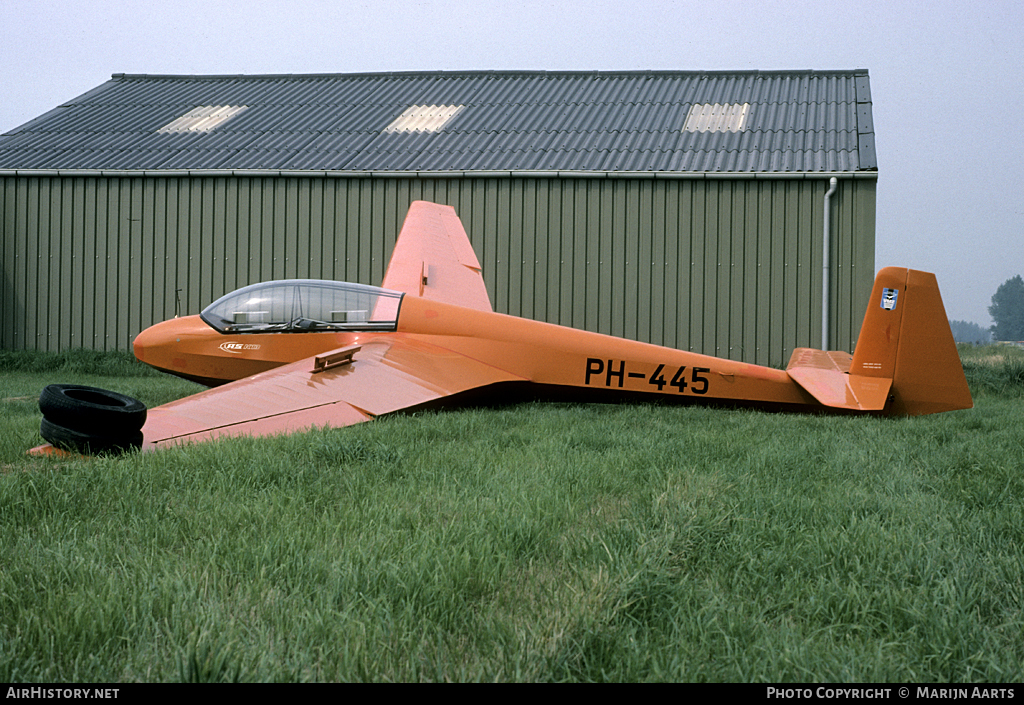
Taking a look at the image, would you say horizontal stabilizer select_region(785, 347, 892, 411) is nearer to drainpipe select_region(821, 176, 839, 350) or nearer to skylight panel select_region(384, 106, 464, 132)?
drainpipe select_region(821, 176, 839, 350)

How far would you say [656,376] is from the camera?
24.5ft

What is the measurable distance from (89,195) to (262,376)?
970cm

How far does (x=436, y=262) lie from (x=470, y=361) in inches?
138

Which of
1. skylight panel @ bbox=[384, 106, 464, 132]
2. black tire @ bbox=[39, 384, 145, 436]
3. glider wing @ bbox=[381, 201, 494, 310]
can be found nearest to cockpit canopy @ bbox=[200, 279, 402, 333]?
glider wing @ bbox=[381, 201, 494, 310]

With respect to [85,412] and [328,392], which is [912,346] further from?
[85,412]

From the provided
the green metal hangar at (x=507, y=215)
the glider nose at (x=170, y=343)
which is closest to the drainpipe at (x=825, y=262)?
the green metal hangar at (x=507, y=215)

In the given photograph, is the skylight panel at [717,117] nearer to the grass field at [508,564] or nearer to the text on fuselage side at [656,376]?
the text on fuselage side at [656,376]

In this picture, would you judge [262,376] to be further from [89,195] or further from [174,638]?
[89,195]

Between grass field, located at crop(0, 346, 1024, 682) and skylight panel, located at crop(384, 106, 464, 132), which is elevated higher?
skylight panel, located at crop(384, 106, 464, 132)

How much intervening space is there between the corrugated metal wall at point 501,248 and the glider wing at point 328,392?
547cm

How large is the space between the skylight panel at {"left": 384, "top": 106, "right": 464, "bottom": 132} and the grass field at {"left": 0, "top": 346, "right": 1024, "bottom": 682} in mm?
12108

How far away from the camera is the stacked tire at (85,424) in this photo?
13.7 feet

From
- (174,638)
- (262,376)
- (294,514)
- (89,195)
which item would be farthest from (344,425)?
(89,195)

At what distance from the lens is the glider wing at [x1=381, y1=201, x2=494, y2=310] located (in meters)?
10.0
